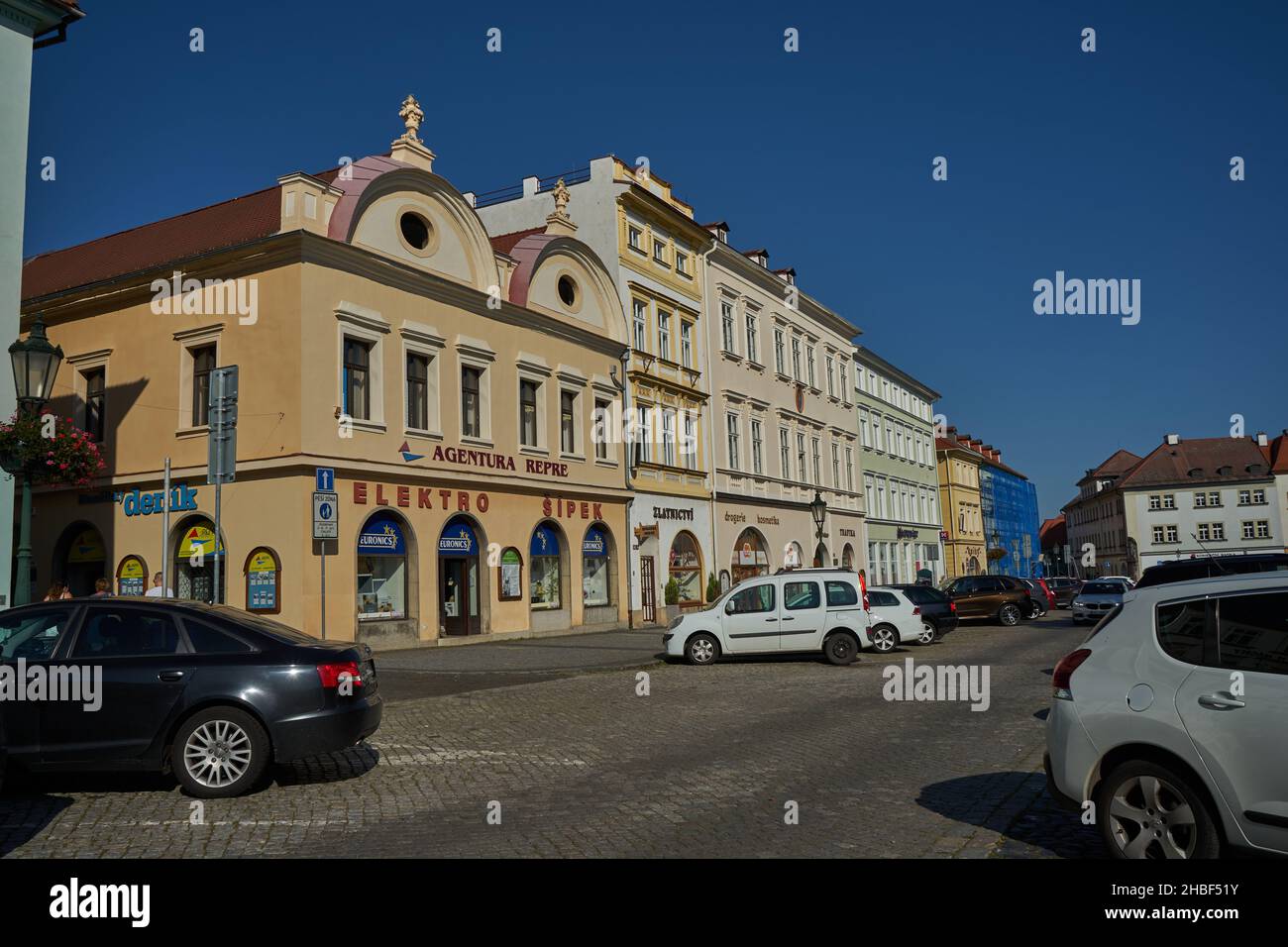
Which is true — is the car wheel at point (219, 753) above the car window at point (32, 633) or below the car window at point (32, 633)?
below

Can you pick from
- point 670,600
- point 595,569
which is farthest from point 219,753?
point 670,600

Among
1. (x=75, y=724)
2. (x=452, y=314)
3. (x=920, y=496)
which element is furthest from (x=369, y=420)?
(x=920, y=496)

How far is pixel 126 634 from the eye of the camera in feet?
27.9

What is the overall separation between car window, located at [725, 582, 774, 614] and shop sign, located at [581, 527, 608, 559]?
11.6 m

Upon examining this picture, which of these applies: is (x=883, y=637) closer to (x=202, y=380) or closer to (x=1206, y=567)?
(x=1206, y=567)

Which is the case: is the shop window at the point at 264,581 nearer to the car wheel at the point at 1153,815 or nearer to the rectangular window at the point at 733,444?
the car wheel at the point at 1153,815

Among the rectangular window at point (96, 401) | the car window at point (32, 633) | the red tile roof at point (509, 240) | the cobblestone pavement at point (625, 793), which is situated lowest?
the cobblestone pavement at point (625, 793)

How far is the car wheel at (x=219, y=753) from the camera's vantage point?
8258 mm

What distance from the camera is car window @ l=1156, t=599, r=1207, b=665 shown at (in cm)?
554

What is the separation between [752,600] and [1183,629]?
598 inches

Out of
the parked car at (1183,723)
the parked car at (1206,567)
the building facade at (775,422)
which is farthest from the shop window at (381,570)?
the parked car at (1183,723)

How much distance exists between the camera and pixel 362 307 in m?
24.4

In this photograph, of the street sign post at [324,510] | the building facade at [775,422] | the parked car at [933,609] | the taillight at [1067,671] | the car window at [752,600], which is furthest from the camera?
the building facade at [775,422]

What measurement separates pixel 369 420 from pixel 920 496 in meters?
51.5
